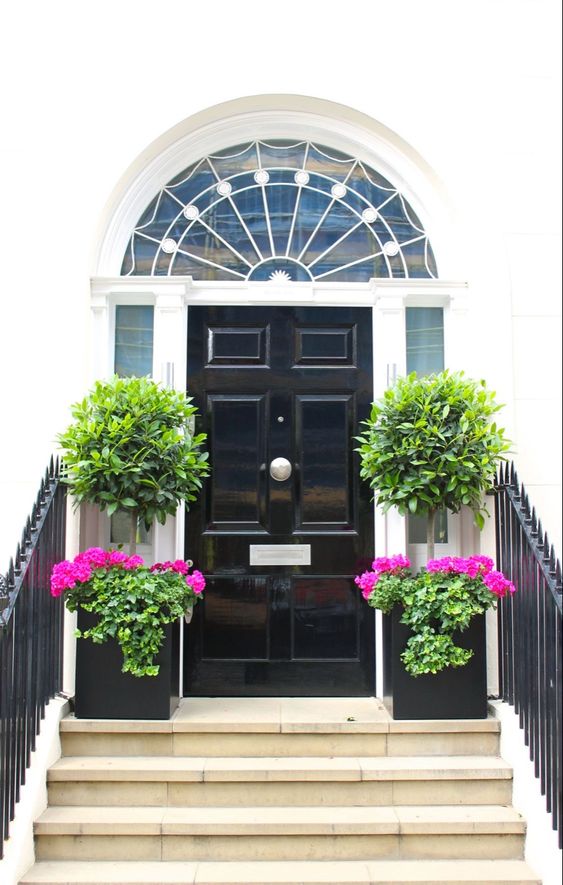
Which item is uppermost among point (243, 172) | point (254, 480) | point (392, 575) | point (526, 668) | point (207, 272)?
point (243, 172)

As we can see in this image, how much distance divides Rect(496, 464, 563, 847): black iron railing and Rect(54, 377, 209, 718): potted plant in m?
1.72

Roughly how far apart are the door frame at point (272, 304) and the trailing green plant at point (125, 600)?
0.57m

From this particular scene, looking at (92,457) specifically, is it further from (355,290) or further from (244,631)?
(355,290)

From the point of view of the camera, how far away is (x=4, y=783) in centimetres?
351

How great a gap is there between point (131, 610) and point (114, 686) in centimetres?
43

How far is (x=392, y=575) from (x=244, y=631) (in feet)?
3.37

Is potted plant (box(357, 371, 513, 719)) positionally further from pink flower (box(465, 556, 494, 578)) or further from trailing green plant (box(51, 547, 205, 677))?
trailing green plant (box(51, 547, 205, 677))

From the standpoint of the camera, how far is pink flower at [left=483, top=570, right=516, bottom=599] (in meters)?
4.15

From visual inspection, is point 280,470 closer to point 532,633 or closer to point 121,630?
point 121,630

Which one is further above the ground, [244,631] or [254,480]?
[254,480]

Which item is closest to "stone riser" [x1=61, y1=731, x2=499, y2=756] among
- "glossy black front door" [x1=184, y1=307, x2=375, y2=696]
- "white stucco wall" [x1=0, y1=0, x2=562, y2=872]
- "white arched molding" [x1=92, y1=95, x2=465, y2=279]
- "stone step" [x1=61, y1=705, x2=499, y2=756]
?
"stone step" [x1=61, y1=705, x2=499, y2=756]

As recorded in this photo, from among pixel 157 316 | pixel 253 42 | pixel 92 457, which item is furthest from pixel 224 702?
pixel 253 42

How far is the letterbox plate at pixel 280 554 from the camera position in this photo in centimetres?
484

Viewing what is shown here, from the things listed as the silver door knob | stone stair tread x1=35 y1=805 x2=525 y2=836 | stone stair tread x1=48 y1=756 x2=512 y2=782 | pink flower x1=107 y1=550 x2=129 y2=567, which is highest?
the silver door knob
